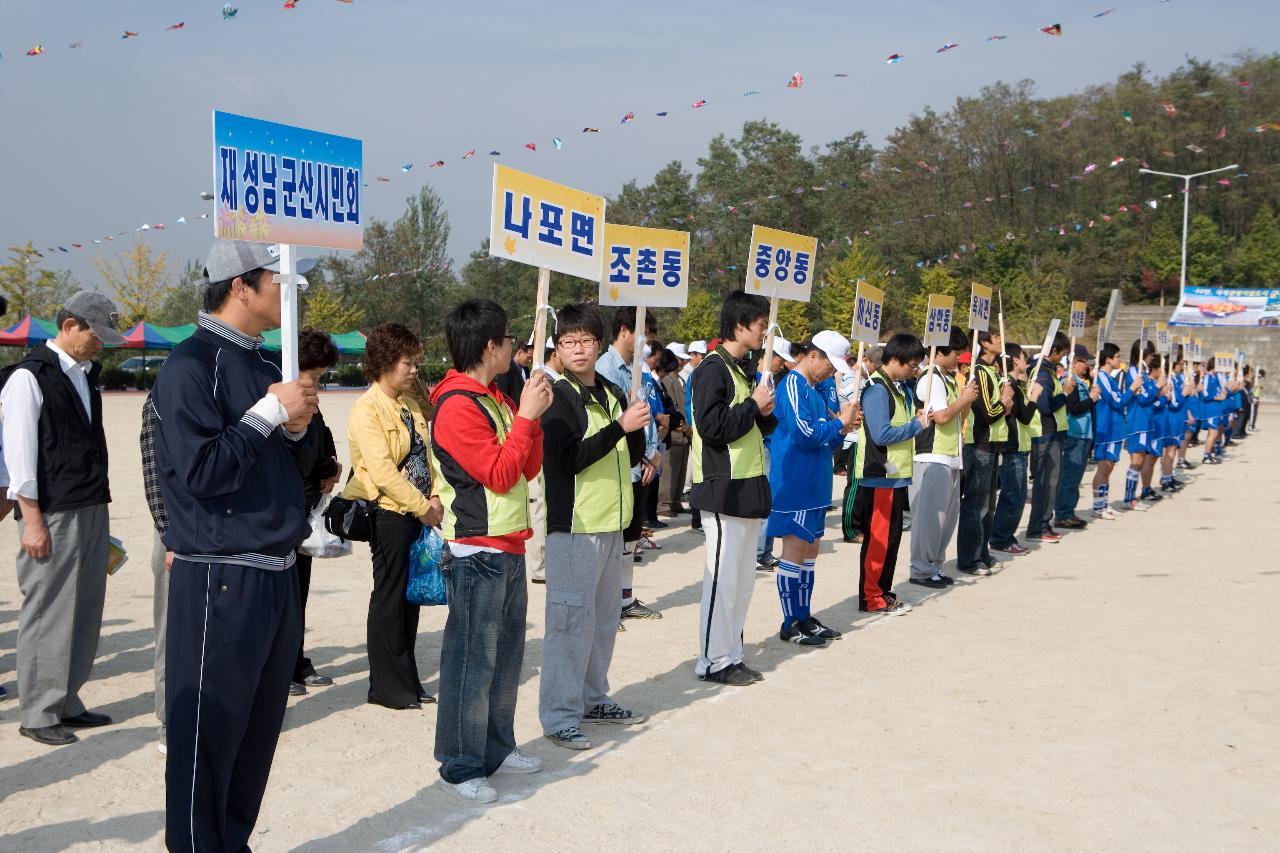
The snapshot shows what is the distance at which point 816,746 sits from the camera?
216 inches

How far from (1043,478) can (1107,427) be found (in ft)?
8.66

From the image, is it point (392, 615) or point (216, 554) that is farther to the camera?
point (392, 615)

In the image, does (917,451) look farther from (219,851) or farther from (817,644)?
(219,851)

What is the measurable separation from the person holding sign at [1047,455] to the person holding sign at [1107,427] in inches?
66.6

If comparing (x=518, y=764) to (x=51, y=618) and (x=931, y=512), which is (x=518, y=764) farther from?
(x=931, y=512)

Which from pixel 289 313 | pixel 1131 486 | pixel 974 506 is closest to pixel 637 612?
pixel 974 506

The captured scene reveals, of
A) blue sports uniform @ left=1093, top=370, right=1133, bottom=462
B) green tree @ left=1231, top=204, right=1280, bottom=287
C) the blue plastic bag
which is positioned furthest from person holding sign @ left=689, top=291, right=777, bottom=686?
green tree @ left=1231, top=204, right=1280, bottom=287

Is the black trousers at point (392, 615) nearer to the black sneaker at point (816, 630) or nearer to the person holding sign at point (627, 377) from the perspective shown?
the person holding sign at point (627, 377)

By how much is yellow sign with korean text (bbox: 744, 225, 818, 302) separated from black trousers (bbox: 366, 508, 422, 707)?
2.62 meters

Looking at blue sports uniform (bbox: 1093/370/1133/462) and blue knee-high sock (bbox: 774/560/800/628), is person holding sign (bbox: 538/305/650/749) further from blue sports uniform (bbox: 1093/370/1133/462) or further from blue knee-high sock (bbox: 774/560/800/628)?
blue sports uniform (bbox: 1093/370/1133/462)

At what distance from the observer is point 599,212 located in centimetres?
548

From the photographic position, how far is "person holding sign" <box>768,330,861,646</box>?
23.4 feet

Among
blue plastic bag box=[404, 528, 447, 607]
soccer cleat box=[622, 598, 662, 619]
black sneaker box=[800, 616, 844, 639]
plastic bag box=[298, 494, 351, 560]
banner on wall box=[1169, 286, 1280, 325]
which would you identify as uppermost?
banner on wall box=[1169, 286, 1280, 325]

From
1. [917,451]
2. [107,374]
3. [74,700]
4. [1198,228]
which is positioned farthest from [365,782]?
[1198,228]
